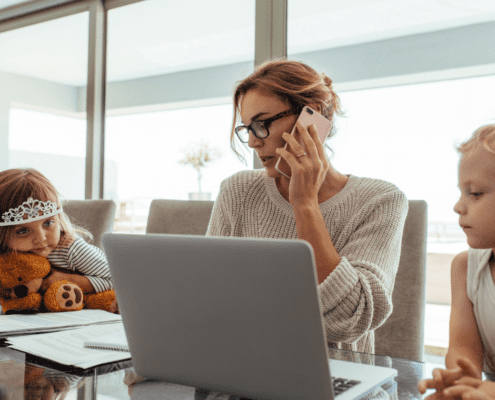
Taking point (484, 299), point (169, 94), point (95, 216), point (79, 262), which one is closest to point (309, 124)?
point (484, 299)

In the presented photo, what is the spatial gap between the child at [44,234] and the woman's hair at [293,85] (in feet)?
2.04

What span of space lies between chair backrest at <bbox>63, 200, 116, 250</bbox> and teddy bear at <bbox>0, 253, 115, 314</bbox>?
605 millimetres

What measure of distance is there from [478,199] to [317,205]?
1.33 feet

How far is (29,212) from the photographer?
124 centimetres

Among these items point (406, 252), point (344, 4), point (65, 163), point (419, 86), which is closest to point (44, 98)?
point (65, 163)

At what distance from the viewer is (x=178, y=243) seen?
55 cm

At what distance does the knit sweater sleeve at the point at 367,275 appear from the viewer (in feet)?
3.13

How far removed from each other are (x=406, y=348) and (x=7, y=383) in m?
0.91

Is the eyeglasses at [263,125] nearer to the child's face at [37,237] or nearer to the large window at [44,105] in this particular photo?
the child's face at [37,237]

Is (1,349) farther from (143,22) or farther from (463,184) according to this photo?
(143,22)

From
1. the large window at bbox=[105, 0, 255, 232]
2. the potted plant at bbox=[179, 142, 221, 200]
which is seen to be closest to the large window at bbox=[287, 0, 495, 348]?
the large window at bbox=[105, 0, 255, 232]

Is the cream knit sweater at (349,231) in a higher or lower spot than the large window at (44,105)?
lower

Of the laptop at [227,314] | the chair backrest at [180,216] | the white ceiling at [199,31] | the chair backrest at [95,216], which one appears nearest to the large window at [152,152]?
the white ceiling at [199,31]

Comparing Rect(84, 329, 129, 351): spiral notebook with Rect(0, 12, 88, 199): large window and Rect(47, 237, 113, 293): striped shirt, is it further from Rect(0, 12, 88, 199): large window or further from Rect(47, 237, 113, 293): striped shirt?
Rect(0, 12, 88, 199): large window
